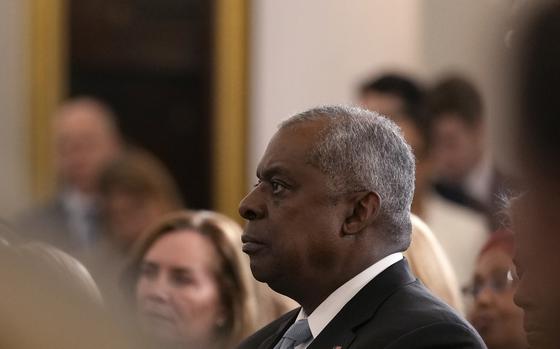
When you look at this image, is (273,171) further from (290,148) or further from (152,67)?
(152,67)

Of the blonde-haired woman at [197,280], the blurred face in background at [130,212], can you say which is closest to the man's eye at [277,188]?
the blonde-haired woman at [197,280]

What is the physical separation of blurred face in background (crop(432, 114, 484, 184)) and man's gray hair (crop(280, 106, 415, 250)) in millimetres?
3350

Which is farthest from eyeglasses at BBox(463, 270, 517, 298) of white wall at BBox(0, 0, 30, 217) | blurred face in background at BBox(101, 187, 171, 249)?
white wall at BBox(0, 0, 30, 217)

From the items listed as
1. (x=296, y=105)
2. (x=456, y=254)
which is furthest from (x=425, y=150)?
(x=296, y=105)

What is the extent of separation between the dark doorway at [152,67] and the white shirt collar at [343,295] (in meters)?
5.58

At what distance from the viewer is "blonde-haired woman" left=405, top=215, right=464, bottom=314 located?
3.40 m

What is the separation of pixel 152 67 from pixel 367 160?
5726mm

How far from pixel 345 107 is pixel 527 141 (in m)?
1.85

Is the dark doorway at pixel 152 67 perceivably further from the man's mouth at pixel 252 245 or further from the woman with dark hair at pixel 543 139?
the woman with dark hair at pixel 543 139

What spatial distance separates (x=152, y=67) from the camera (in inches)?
313

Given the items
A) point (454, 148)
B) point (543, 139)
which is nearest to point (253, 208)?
point (543, 139)

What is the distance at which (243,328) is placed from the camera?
405 centimetres

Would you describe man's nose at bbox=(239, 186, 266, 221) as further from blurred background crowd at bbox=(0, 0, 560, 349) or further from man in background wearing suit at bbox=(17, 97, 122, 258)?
man in background wearing suit at bbox=(17, 97, 122, 258)

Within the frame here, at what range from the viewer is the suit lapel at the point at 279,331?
7.85ft
